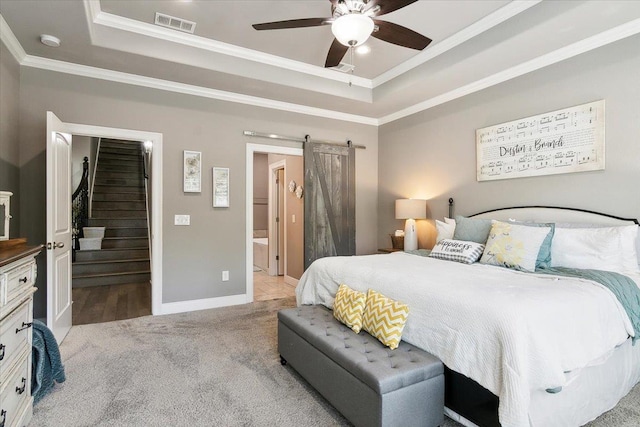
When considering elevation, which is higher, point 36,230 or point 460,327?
point 36,230

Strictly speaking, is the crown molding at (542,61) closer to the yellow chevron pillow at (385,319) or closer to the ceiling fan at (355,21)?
the ceiling fan at (355,21)

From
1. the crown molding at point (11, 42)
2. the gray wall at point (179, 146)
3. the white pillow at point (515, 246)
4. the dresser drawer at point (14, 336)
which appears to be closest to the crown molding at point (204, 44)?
the crown molding at point (11, 42)

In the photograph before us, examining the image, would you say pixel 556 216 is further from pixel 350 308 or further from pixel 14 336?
pixel 14 336

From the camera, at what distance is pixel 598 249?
8.30 feet

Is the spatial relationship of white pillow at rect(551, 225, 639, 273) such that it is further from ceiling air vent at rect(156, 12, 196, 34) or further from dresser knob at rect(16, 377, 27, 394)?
ceiling air vent at rect(156, 12, 196, 34)

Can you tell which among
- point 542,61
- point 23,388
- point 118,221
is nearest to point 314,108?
point 542,61

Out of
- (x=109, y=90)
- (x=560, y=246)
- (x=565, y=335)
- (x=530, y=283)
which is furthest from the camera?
(x=109, y=90)

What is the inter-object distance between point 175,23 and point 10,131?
176cm

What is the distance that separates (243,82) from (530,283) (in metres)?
3.40

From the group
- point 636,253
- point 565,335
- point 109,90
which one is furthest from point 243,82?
point 636,253

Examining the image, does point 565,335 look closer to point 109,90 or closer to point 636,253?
point 636,253

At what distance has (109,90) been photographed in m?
3.66

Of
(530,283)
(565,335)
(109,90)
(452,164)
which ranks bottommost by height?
(565,335)

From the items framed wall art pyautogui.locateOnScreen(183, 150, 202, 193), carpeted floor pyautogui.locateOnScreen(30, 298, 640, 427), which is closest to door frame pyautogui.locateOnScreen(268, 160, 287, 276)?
framed wall art pyautogui.locateOnScreen(183, 150, 202, 193)
